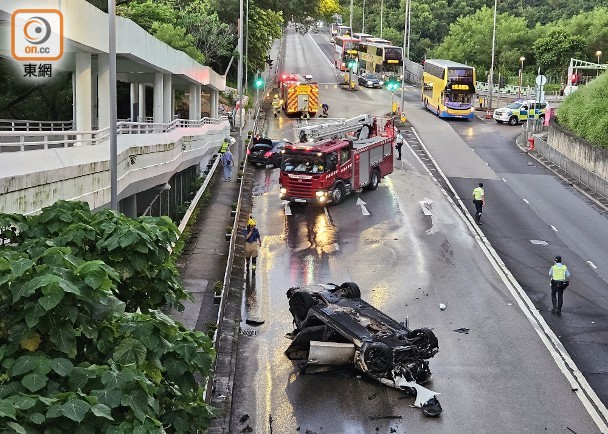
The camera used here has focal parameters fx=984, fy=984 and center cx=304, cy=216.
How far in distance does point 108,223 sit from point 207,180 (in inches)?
1218

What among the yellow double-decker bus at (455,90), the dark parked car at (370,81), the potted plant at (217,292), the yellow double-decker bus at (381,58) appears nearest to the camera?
the potted plant at (217,292)

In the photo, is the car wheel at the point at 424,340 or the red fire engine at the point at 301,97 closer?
the car wheel at the point at 424,340

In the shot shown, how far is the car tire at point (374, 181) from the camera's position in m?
41.4

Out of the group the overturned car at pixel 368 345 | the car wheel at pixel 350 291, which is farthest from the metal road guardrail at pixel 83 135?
the car wheel at pixel 350 291

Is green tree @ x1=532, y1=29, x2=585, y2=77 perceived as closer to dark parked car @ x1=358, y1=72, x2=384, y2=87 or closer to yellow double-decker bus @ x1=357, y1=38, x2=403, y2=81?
yellow double-decker bus @ x1=357, y1=38, x2=403, y2=81

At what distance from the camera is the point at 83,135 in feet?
82.5

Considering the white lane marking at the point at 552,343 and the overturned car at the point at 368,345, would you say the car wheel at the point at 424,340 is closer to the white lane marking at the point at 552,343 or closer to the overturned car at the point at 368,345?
the overturned car at the point at 368,345

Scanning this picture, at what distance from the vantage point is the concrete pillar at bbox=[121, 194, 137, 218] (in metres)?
30.0

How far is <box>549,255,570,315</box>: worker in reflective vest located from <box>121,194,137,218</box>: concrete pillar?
41.4 ft

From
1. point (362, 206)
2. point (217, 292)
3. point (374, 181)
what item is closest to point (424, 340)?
point (217, 292)

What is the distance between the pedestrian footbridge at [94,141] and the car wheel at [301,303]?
15.4 feet

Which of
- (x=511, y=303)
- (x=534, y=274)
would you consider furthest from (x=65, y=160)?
(x=534, y=274)

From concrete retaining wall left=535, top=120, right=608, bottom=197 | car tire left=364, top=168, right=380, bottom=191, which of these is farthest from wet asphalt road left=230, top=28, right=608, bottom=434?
concrete retaining wall left=535, top=120, right=608, bottom=197

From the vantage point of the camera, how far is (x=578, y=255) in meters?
31.6
